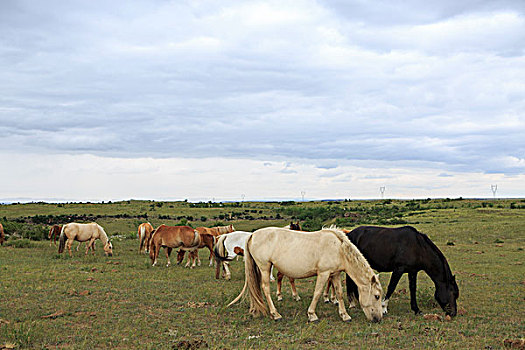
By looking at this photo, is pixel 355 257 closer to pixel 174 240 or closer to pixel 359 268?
pixel 359 268

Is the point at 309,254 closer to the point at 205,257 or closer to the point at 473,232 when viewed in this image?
the point at 205,257

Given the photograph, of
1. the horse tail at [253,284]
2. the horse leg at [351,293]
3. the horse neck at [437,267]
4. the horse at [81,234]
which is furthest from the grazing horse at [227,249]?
the horse at [81,234]

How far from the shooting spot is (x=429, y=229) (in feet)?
106

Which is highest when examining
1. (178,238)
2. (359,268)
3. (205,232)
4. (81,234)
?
(359,268)

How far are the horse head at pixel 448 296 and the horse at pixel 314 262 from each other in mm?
1755

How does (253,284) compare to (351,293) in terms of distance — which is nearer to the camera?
(253,284)

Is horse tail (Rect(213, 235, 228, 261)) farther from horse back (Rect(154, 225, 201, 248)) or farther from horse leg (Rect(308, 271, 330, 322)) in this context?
horse leg (Rect(308, 271, 330, 322))

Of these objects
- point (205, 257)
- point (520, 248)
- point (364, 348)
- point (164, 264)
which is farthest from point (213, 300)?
point (520, 248)

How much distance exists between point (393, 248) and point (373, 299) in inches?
61.2

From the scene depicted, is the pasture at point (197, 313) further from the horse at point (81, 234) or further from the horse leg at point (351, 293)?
the horse at point (81, 234)

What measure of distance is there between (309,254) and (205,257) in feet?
44.9

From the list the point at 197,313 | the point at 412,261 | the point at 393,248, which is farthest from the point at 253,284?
the point at 412,261

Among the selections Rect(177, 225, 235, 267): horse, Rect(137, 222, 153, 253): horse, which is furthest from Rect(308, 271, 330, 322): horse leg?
Rect(137, 222, 153, 253): horse

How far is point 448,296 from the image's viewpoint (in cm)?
949
